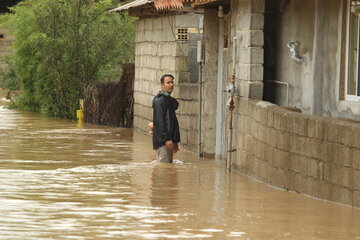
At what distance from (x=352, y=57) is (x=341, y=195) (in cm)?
270

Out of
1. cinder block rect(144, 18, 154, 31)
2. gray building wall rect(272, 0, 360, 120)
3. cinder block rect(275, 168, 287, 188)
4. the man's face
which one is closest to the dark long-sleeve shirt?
the man's face

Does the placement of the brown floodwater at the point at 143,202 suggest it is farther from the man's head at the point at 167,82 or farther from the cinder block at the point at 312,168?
the man's head at the point at 167,82

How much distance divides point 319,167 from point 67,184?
12.1 ft

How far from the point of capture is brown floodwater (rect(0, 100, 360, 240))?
10844 mm

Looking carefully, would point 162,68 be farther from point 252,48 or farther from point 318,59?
point 318,59

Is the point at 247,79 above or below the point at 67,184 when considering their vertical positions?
above

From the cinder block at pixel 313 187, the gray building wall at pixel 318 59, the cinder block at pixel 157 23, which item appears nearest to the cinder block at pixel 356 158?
the cinder block at pixel 313 187

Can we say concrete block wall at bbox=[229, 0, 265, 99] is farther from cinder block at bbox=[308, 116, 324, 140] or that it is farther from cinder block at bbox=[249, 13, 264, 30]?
cinder block at bbox=[308, 116, 324, 140]

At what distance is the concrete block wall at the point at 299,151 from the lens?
12309mm

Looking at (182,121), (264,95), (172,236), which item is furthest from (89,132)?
(172,236)

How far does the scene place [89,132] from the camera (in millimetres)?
25562

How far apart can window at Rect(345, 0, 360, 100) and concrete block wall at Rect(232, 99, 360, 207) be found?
876 millimetres

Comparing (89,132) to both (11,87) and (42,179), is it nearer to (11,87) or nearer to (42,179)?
(42,179)

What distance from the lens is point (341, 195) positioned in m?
12.5
